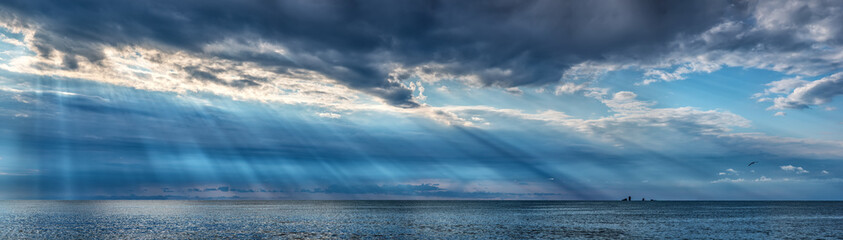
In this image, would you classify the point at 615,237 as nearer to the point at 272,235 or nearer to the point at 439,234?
the point at 439,234

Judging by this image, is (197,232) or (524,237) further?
(197,232)

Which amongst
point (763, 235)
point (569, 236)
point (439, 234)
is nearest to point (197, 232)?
point (439, 234)

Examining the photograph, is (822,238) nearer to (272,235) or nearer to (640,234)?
(640,234)

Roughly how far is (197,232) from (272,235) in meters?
16.3

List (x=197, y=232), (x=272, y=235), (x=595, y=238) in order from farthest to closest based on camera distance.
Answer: (x=197, y=232), (x=272, y=235), (x=595, y=238)

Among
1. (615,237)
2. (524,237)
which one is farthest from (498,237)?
(615,237)

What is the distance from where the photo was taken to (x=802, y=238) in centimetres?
7706

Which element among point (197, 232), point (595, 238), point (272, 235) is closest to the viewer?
point (595, 238)

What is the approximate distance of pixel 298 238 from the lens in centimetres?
7431

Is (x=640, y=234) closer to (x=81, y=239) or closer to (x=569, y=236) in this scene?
(x=569, y=236)

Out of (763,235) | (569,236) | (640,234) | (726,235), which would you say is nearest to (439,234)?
(569,236)

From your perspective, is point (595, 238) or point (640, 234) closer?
point (595, 238)

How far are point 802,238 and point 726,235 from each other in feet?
33.8

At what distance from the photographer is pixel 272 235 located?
79.4 meters
